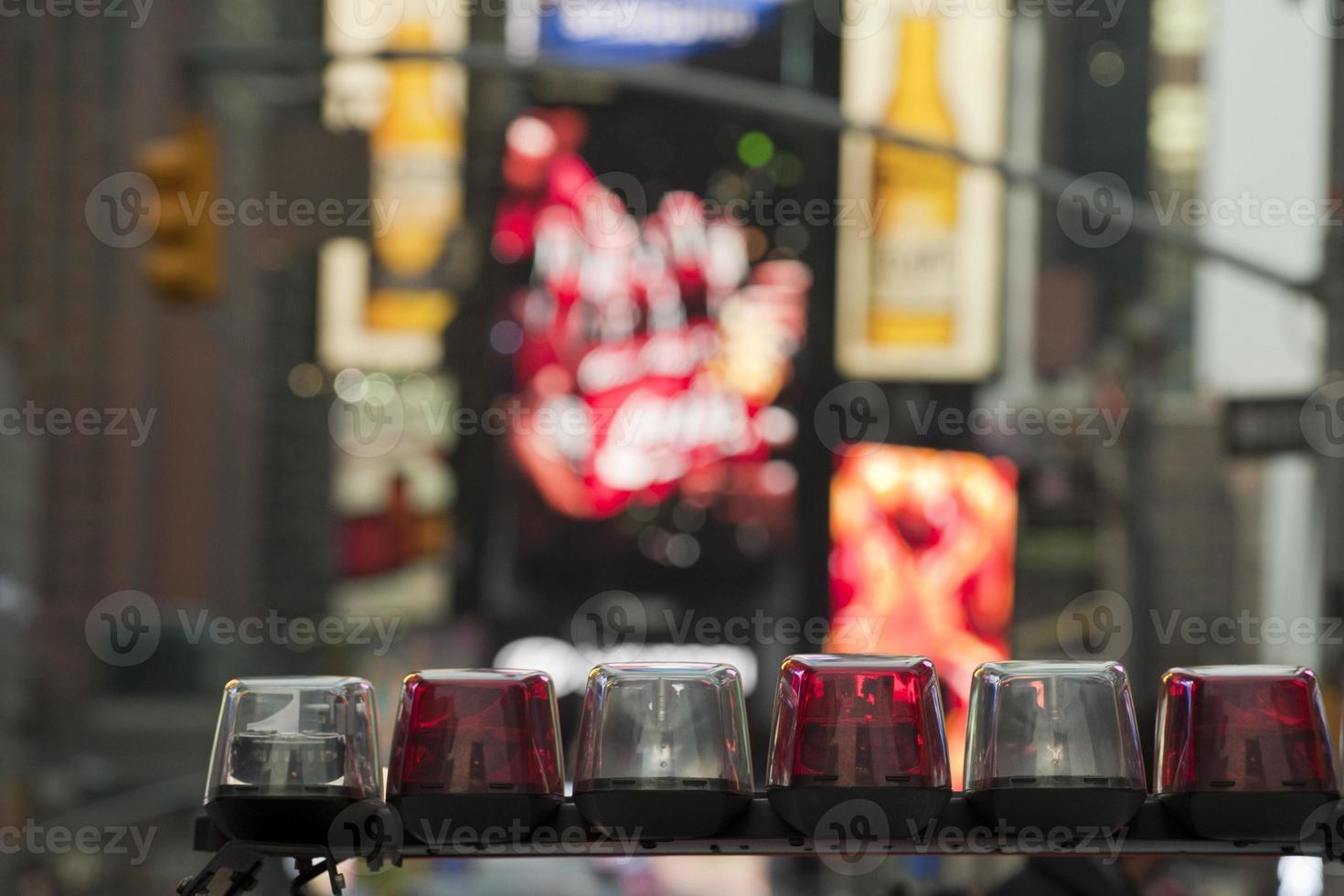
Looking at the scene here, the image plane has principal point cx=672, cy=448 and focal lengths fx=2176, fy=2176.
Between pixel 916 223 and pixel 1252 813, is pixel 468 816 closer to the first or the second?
pixel 1252 813

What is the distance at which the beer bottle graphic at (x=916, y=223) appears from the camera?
1042 inches

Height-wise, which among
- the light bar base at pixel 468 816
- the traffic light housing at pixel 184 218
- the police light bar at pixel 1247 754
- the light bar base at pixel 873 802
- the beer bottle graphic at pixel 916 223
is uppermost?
the beer bottle graphic at pixel 916 223

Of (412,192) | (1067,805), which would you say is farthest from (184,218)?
(412,192)

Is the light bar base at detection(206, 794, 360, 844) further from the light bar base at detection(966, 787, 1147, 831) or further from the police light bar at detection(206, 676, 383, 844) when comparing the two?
the light bar base at detection(966, 787, 1147, 831)

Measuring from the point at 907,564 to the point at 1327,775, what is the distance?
24859 millimetres

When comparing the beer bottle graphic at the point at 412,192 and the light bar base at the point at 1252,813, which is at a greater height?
the beer bottle graphic at the point at 412,192

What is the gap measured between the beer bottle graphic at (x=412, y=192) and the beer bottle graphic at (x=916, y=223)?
23.4 ft

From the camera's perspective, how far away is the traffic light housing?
11781 mm

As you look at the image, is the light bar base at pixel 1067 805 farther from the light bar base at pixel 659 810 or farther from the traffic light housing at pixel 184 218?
the traffic light housing at pixel 184 218

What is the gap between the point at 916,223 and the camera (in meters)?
27.0

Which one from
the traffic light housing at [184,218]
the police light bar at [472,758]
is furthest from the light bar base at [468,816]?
the traffic light housing at [184,218]

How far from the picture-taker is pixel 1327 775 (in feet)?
10.2

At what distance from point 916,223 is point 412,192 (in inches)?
397

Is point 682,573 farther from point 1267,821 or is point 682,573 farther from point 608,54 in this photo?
point 1267,821
